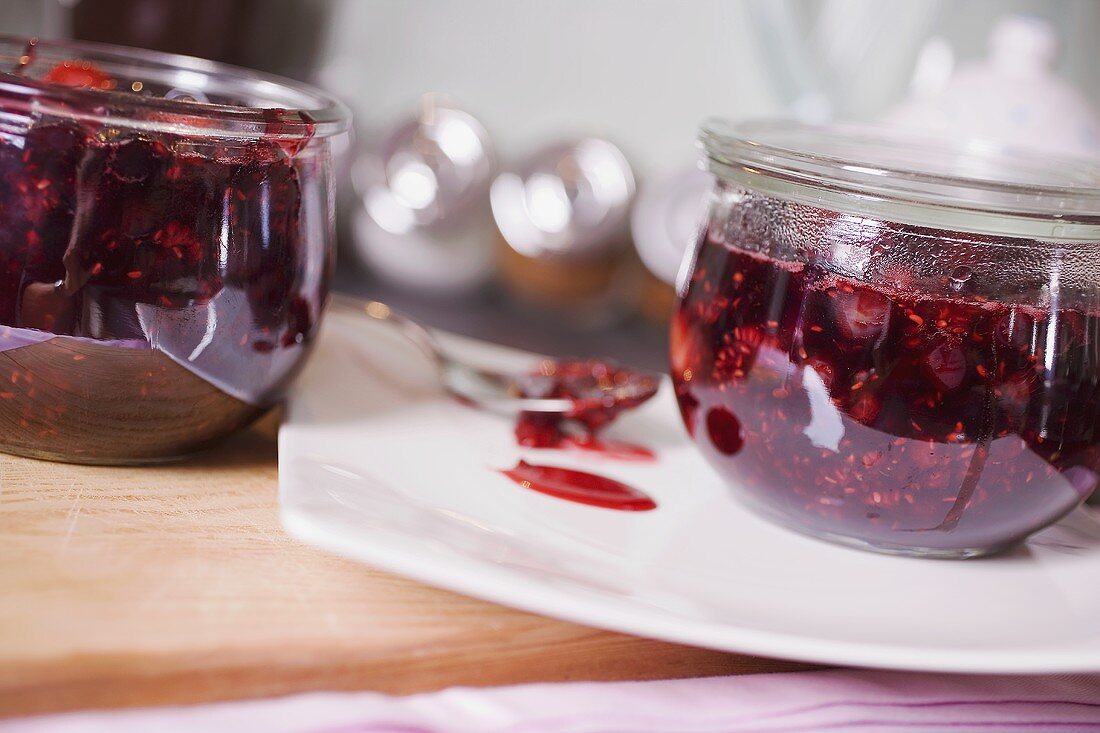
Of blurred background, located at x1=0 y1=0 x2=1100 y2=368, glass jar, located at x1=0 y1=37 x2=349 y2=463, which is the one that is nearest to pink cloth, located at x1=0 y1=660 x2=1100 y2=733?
glass jar, located at x1=0 y1=37 x2=349 y2=463

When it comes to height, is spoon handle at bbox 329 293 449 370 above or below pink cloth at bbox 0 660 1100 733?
above

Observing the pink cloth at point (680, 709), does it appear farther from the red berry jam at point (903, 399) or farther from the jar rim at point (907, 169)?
the jar rim at point (907, 169)

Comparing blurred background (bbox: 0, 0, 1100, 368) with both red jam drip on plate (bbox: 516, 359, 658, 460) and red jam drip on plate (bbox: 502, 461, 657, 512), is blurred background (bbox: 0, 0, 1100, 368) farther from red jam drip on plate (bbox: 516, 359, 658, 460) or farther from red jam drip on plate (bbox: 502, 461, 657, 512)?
red jam drip on plate (bbox: 502, 461, 657, 512)

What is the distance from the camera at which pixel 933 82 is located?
1676 mm

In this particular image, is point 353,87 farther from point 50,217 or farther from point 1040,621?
point 1040,621

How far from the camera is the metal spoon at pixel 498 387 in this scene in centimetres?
107

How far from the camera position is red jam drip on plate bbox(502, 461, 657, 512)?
2.91ft

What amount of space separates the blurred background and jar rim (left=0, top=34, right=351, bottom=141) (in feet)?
1.98

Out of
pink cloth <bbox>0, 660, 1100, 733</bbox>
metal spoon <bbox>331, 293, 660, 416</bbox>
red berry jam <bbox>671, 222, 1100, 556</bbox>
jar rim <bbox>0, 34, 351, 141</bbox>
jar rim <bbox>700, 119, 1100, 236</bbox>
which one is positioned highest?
jar rim <bbox>700, 119, 1100, 236</bbox>

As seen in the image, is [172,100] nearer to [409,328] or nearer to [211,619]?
[211,619]

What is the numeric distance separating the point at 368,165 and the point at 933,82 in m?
0.89

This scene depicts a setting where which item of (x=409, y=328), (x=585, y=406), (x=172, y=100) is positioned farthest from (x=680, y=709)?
(x=409, y=328)

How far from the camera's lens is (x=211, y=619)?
627 millimetres

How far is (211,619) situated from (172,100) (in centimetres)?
35
